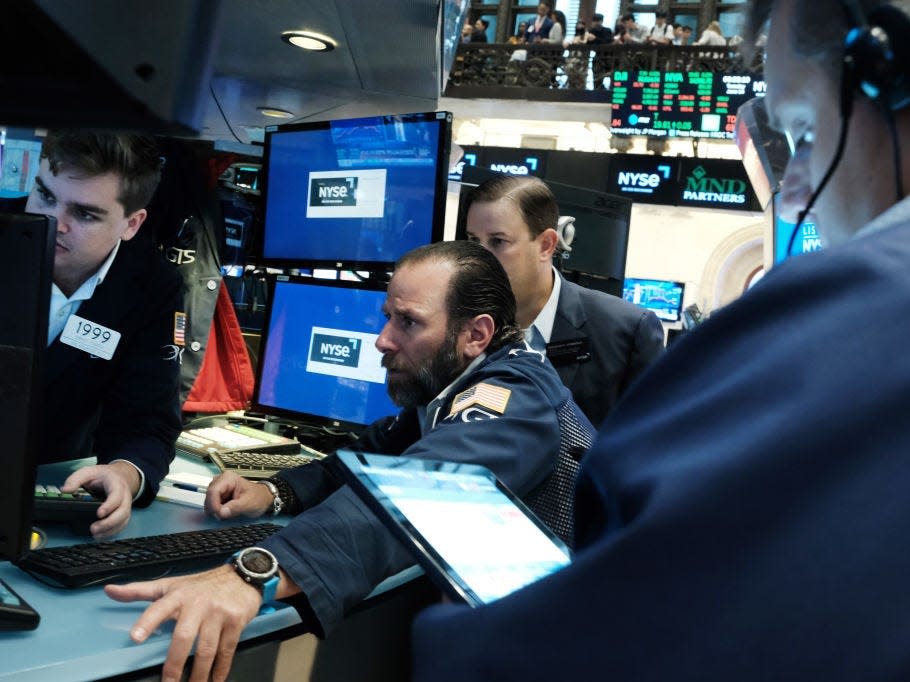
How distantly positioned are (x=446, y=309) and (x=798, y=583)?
4.10 feet

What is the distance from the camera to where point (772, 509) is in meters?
0.39

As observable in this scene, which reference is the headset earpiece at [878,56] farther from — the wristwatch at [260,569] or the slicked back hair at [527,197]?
the slicked back hair at [527,197]

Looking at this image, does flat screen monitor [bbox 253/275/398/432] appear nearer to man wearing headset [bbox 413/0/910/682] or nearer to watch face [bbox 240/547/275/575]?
watch face [bbox 240/547/275/575]

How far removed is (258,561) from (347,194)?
1246mm

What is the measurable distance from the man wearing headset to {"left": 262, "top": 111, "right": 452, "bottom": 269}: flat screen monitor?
1.54 metres

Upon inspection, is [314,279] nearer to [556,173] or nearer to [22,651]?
[22,651]

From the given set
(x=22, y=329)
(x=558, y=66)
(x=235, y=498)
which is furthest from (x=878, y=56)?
(x=558, y=66)

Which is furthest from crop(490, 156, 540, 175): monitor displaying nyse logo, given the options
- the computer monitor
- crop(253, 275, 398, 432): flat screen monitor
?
the computer monitor

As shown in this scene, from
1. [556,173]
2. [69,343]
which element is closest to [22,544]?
[69,343]

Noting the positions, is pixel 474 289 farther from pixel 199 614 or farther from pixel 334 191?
pixel 199 614

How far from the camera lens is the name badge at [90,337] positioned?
5.28 ft

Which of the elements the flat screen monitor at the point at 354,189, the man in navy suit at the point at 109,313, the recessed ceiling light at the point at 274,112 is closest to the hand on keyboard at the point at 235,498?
the man in navy suit at the point at 109,313

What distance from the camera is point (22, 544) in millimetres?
891

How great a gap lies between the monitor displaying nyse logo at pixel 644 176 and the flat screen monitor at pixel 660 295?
1123mm
